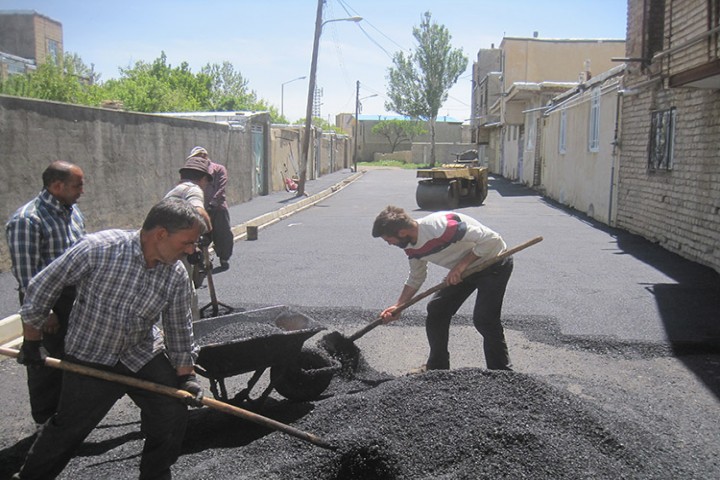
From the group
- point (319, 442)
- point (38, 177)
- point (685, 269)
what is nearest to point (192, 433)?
point (319, 442)

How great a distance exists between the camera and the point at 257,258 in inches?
424

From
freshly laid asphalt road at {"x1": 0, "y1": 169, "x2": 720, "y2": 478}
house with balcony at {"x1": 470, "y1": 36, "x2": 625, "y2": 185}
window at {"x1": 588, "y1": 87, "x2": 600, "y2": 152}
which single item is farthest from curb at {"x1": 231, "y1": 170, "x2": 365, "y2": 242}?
house with balcony at {"x1": 470, "y1": 36, "x2": 625, "y2": 185}

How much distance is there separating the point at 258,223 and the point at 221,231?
7.00 m

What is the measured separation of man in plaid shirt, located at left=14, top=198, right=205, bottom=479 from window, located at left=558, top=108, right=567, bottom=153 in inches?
767

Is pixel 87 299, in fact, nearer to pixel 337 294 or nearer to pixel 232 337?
pixel 232 337

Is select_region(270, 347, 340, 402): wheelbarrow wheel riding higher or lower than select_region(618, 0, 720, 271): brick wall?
lower

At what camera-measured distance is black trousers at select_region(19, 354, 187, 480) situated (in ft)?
9.82

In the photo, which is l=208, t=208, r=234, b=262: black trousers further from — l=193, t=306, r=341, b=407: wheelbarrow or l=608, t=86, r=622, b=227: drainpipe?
l=608, t=86, r=622, b=227: drainpipe

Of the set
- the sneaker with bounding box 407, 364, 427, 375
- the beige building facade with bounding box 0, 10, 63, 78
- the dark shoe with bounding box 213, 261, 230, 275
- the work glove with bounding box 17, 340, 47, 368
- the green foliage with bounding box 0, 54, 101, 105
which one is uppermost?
the beige building facade with bounding box 0, 10, 63, 78

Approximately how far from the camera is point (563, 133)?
2159 centimetres

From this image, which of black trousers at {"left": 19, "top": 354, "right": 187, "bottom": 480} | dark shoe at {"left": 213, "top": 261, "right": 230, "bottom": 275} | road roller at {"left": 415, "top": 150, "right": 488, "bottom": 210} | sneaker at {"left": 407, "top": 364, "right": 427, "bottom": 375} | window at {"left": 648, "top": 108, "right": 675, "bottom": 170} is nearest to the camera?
black trousers at {"left": 19, "top": 354, "right": 187, "bottom": 480}

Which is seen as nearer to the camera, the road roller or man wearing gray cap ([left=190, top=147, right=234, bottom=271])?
man wearing gray cap ([left=190, top=147, right=234, bottom=271])

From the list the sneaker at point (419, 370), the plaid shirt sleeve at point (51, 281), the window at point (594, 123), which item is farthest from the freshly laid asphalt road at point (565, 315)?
the window at point (594, 123)

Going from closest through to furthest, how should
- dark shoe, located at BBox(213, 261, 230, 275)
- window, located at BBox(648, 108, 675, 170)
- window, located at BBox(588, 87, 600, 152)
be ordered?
1. dark shoe, located at BBox(213, 261, 230, 275)
2. window, located at BBox(648, 108, 675, 170)
3. window, located at BBox(588, 87, 600, 152)
